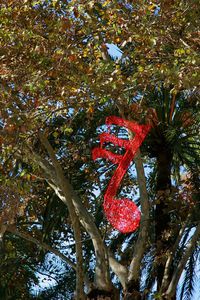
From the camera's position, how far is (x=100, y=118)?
1421 centimetres

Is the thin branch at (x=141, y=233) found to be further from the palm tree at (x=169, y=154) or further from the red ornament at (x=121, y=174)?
the palm tree at (x=169, y=154)

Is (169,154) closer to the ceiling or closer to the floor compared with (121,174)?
closer to the ceiling

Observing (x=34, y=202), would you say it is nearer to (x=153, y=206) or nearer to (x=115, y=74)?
(x=153, y=206)

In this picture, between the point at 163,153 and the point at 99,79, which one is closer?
the point at 99,79

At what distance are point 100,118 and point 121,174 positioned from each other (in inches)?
52.2

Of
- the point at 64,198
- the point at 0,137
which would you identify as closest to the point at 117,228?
the point at 64,198

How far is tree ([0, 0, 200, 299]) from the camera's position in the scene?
1044 centimetres

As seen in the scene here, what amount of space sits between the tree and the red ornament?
0.23m

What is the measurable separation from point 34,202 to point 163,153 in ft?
9.71

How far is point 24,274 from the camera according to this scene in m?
16.4

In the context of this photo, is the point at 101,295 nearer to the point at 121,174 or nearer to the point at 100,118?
the point at 121,174

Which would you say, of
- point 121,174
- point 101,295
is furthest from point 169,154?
point 101,295

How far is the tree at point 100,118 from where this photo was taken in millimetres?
A: 10438

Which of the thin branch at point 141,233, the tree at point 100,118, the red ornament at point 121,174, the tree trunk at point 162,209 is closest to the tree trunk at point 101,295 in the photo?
the tree at point 100,118
